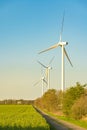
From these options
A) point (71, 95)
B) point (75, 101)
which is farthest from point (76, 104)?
point (71, 95)

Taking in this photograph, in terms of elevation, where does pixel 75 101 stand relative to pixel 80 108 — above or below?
above

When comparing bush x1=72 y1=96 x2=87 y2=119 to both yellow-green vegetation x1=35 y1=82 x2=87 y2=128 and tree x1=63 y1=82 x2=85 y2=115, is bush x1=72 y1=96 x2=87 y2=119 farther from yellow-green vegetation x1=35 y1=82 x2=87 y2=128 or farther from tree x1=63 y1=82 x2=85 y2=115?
tree x1=63 y1=82 x2=85 y2=115

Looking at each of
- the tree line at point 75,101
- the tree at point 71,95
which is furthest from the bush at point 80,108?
the tree at point 71,95

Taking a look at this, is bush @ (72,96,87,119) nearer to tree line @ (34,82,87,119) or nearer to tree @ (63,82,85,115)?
tree line @ (34,82,87,119)

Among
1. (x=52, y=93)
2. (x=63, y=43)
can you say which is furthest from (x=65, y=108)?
(x=52, y=93)

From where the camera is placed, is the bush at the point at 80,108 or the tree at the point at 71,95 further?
the tree at the point at 71,95

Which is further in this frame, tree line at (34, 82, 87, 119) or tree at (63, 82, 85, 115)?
tree at (63, 82, 85, 115)

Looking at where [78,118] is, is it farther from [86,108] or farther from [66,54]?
[66,54]

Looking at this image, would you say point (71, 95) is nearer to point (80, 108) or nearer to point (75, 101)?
point (75, 101)

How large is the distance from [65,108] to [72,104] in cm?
199

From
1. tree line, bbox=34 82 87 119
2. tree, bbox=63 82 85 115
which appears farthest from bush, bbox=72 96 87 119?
tree, bbox=63 82 85 115

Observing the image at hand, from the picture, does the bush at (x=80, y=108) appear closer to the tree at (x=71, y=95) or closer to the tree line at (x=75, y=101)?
the tree line at (x=75, y=101)

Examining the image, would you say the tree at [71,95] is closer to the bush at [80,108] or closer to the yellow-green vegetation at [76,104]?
the yellow-green vegetation at [76,104]

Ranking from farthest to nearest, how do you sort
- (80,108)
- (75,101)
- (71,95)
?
1. (71,95)
2. (75,101)
3. (80,108)
